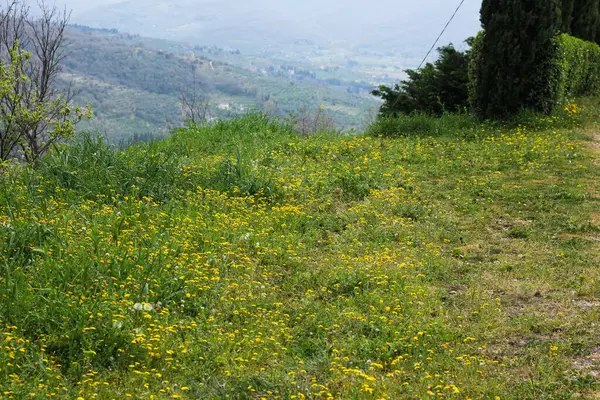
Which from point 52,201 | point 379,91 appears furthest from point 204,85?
point 52,201

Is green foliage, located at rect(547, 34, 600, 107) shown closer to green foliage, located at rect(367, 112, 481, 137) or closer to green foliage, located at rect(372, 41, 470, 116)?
green foliage, located at rect(367, 112, 481, 137)

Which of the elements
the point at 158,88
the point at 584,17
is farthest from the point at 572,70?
the point at 158,88

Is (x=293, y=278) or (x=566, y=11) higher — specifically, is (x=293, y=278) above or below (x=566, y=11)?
below

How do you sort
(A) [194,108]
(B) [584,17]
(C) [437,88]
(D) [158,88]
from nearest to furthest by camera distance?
(C) [437,88] < (B) [584,17] < (A) [194,108] < (D) [158,88]

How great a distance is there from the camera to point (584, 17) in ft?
59.2

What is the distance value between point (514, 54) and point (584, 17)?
255 inches

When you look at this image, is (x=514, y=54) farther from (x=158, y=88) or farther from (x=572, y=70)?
(x=158, y=88)

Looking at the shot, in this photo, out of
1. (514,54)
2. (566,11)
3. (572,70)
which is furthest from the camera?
(566,11)

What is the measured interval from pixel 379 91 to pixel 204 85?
119271 millimetres

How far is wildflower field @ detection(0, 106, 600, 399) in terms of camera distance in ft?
14.1

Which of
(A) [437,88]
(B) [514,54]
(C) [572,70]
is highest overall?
(B) [514,54]

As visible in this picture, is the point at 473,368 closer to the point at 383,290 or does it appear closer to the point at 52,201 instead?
the point at 383,290

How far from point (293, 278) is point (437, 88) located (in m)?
11.9

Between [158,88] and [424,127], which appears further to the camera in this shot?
[158,88]
